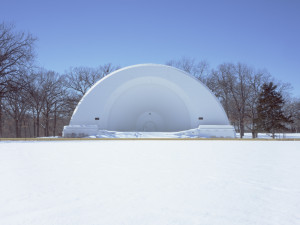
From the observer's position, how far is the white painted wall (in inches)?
745

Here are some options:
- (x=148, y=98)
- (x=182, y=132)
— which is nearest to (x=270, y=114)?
(x=182, y=132)

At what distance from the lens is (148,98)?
22703mm

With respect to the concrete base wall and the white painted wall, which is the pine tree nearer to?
the white painted wall

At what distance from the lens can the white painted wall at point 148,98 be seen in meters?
18.9
